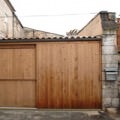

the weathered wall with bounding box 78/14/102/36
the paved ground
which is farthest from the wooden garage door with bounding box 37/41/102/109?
the weathered wall with bounding box 78/14/102/36

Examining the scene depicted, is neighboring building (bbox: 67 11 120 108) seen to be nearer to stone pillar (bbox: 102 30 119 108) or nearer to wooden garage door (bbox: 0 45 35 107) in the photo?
stone pillar (bbox: 102 30 119 108)

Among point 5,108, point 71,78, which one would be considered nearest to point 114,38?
Result: point 71,78

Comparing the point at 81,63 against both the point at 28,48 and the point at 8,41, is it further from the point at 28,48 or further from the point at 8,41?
the point at 8,41

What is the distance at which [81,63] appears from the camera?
35.8ft

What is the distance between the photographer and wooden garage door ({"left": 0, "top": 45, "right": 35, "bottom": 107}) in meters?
11.1

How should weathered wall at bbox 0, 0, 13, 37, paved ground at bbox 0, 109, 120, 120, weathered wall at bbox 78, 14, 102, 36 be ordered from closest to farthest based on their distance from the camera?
1. paved ground at bbox 0, 109, 120, 120
2. weathered wall at bbox 78, 14, 102, 36
3. weathered wall at bbox 0, 0, 13, 37

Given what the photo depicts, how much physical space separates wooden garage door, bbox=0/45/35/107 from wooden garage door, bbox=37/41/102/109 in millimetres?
396

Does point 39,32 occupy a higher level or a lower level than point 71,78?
higher

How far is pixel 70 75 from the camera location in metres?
10.9

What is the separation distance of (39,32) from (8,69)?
19258mm

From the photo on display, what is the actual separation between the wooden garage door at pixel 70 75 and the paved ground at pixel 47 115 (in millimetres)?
578

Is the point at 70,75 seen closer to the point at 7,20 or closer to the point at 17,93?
the point at 17,93

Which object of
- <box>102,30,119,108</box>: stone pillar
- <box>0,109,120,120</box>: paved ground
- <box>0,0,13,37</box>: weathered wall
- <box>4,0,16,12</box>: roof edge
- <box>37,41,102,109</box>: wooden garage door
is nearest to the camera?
<box>0,109,120,120</box>: paved ground

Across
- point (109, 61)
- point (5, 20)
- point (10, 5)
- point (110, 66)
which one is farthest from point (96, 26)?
point (10, 5)
